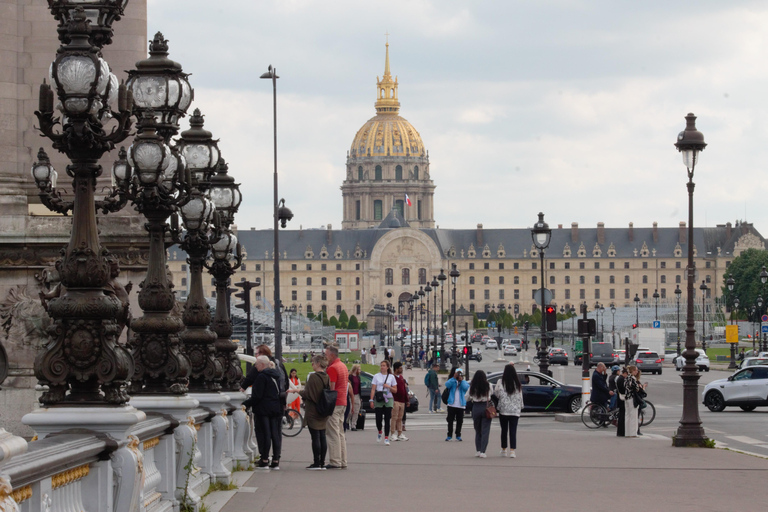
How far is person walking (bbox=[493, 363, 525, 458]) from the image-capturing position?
66.4 ft

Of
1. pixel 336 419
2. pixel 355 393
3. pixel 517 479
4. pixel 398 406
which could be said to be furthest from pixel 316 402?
pixel 355 393

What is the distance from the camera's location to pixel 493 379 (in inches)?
1383

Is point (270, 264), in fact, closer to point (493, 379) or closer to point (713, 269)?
point (713, 269)

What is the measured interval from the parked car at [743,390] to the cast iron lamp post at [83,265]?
2828cm

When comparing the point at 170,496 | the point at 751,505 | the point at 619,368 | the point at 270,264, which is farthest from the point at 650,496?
the point at 270,264

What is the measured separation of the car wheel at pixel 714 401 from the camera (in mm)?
35219

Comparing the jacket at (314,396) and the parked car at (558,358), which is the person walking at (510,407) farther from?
the parked car at (558,358)

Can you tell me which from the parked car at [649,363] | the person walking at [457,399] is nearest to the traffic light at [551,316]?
the person walking at [457,399]

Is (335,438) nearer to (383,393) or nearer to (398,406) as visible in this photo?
(383,393)

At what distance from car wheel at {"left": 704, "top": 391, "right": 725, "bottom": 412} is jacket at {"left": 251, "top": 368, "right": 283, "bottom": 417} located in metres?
21.1

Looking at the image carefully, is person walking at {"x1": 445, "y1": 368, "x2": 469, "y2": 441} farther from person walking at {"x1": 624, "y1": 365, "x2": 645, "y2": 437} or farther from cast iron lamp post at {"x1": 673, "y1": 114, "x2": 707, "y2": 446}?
cast iron lamp post at {"x1": 673, "y1": 114, "x2": 707, "y2": 446}

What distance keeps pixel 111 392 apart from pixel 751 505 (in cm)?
784

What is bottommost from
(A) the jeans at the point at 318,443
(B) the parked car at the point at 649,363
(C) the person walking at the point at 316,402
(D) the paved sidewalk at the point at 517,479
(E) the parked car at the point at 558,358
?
(E) the parked car at the point at 558,358

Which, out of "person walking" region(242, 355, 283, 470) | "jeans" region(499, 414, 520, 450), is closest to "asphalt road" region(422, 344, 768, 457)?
"jeans" region(499, 414, 520, 450)
